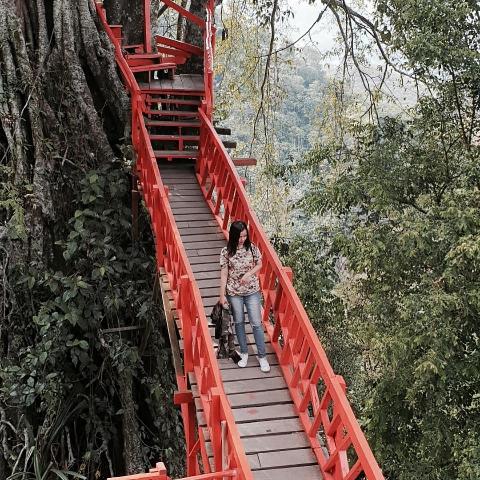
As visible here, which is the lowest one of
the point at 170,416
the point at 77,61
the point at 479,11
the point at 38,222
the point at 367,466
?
the point at 170,416

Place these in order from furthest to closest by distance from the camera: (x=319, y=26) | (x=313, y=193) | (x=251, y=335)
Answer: (x=319, y=26) < (x=313, y=193) < (x=251, y=335)

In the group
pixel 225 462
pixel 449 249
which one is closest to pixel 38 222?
pixel 225 462

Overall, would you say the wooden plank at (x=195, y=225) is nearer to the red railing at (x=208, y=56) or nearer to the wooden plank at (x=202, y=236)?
the wooden plank at (x=202, y=236)

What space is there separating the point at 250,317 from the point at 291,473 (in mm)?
1158

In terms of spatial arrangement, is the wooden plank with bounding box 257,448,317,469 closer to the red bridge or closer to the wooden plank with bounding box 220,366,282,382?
the red bridge

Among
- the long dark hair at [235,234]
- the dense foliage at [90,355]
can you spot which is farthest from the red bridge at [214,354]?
the dense foliage at [90,355]

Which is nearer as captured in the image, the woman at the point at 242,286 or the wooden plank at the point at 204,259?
the woman at the point at 242,286

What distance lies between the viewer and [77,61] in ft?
20.9

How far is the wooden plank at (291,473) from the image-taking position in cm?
389

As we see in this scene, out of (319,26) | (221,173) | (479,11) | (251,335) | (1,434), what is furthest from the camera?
(319,26)

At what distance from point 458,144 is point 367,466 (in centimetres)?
443

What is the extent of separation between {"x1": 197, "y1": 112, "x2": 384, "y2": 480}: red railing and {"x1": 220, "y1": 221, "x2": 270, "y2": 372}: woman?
0.18m

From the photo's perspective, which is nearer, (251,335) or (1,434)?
(251,335)

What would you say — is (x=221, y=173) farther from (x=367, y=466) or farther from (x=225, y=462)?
(x=367, y=466)
